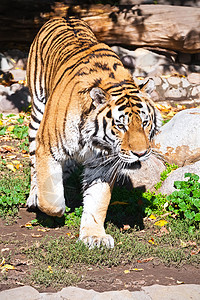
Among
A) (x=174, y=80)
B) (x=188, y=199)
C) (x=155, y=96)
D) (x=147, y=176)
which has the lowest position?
(x=155, y=96)

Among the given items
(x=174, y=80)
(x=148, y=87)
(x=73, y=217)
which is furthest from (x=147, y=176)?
(x=174, y=80)

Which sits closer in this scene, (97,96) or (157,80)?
(97,96)

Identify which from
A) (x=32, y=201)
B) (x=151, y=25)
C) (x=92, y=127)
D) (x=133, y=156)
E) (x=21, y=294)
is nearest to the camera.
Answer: (x=21, y=294)

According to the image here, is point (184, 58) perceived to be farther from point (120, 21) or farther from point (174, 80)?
point (120, 21)

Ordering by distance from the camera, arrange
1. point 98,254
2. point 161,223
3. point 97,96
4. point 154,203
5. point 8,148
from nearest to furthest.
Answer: point 97,96 < point 98,254 < point 161,223 < point 154,203 < point 8,148

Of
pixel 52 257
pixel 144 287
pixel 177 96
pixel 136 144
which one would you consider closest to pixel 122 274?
pixel 144 287

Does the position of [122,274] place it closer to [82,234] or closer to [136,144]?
[82,234]

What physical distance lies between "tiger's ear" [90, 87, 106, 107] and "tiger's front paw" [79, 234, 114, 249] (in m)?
1.24

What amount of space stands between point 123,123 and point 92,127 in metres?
Result: 0.31

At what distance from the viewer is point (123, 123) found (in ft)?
13.0

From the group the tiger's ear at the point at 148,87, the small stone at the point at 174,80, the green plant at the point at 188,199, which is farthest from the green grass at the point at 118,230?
the small stone at the point at 174,80

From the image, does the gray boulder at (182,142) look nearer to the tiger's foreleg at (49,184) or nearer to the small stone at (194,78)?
the tiger's foreleg at (49,184)

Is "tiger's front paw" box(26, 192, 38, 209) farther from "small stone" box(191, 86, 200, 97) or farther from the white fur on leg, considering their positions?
"small stone" box(191, 86, 200, 97)

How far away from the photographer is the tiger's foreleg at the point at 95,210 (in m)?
4.51
